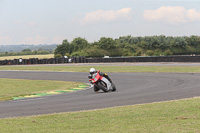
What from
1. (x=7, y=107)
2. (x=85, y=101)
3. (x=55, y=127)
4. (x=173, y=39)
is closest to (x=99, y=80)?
(x=85, y=101)

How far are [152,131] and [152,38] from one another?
85021 millimetres

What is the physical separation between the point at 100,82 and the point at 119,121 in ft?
29.5

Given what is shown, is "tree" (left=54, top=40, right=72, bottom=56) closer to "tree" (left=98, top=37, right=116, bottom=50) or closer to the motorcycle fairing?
"tree" (left=98, top=37, right=116, bottom=50)

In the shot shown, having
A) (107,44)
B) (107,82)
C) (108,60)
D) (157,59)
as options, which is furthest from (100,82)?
(107,44)

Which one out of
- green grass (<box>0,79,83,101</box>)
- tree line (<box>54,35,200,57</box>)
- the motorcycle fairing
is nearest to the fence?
tree line (<box>54,35,200,57</box>)

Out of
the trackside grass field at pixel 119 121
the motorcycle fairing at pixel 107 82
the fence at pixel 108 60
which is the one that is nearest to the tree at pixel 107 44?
the fence at pixel 108 60

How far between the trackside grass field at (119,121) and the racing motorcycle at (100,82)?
20.6 feet

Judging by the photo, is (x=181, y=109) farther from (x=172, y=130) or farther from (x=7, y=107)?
(x=7, y=107)

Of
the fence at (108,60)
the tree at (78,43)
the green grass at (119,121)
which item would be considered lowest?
the green grass at (119,121)

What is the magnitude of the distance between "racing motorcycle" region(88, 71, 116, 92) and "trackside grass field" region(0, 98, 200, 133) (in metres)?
6.29

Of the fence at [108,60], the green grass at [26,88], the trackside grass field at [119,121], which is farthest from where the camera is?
the fence at [108,60]

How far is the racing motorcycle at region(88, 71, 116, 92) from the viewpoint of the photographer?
17859 millimetres

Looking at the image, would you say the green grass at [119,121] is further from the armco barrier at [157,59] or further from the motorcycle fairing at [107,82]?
the armco barrier at [157,59]

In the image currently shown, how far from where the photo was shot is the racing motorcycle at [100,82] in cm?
1786
